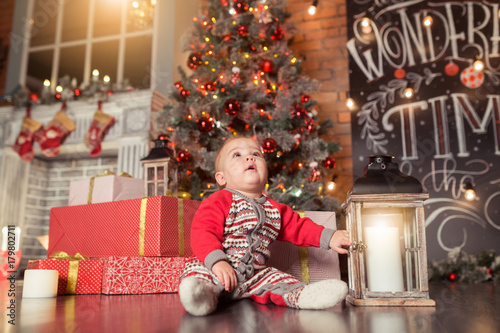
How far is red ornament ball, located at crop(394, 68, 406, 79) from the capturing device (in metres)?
2.81

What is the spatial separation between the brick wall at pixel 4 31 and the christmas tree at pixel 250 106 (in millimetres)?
2169

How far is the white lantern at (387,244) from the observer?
112cm

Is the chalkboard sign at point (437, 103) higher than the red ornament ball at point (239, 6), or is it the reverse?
the red ornament ball at point (239, 6)

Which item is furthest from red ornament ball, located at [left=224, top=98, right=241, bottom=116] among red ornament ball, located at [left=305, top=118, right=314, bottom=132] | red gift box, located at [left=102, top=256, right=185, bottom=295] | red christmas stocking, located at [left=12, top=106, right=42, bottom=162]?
red christmas stocking, located at [left=12, top=106, right=42, bottom=162]

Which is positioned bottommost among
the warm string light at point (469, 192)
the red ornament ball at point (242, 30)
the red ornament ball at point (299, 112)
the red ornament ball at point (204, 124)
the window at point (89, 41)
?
the warm string light at point (469, 192)

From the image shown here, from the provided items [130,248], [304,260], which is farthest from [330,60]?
[130,248]

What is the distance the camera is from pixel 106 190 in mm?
1790

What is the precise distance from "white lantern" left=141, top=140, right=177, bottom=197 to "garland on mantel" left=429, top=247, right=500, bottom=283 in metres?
1.58

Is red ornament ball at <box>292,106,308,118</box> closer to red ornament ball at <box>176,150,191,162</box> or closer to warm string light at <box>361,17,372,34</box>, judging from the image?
red ornament ball at <box>176,150,191,162</box>

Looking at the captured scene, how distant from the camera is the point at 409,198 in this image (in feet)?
3.69

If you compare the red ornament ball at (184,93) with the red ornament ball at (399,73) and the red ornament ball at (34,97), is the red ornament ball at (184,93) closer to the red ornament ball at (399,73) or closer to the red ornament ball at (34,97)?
the red ornament ball at (399,73)

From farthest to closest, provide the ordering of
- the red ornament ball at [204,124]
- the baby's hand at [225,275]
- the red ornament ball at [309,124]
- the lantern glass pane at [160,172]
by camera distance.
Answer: the red ornament ball at [309,124]
the red ornament ball at [204,124]
the lantern glass pane at [160,172]
the baby's hand at [225,275]

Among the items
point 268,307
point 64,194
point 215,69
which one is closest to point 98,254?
point 268,307

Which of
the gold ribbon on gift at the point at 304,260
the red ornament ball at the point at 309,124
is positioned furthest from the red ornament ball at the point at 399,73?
the gold ribbon on gift at the point at 304,260
